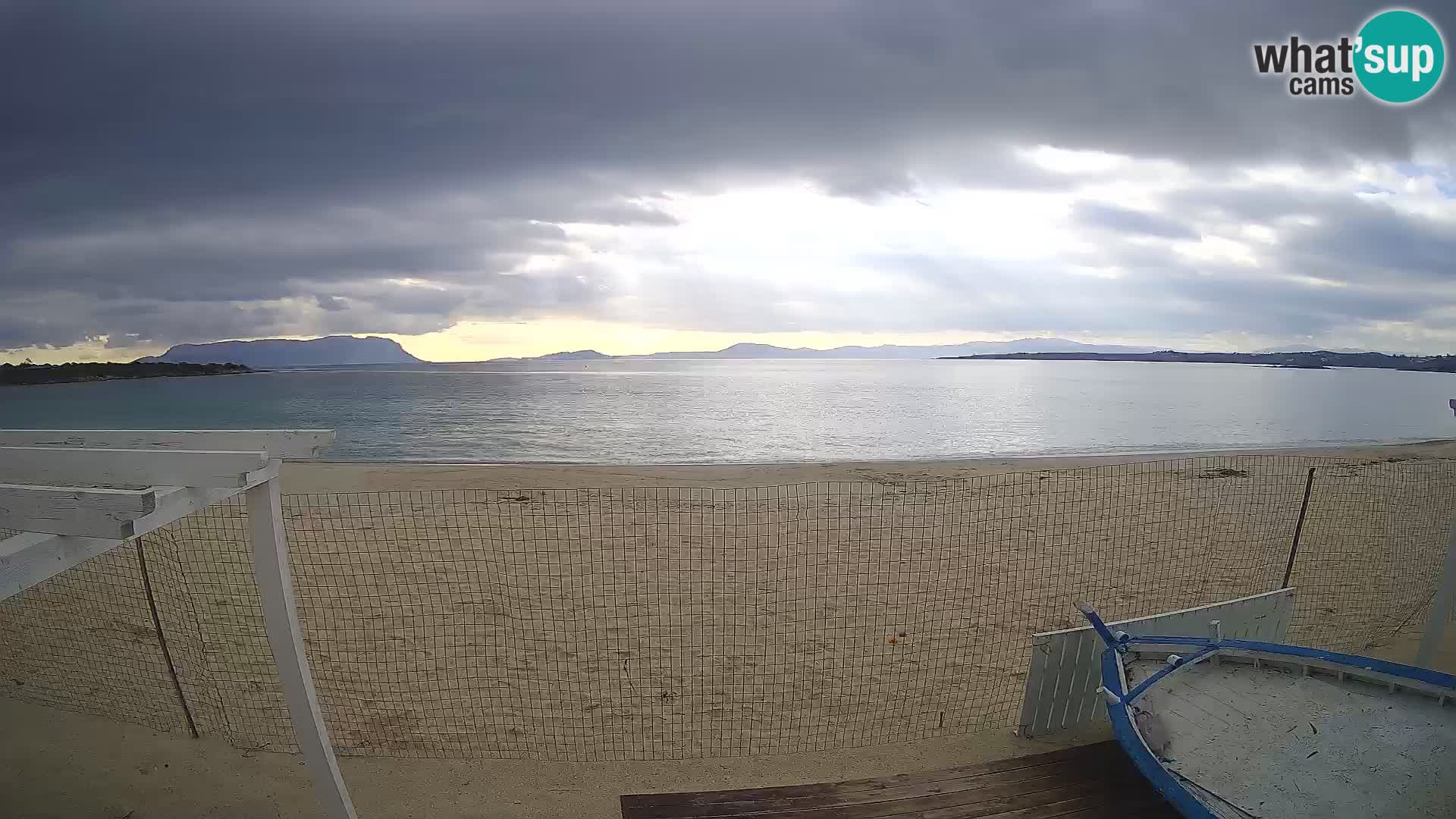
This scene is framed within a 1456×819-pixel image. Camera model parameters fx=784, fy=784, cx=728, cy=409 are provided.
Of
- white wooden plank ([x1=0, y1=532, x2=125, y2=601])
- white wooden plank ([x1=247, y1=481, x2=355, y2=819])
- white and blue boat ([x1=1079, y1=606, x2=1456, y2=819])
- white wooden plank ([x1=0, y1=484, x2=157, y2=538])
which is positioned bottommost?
white and blue boat ([x1=1079, y1=606, x2=1456, y2=819])

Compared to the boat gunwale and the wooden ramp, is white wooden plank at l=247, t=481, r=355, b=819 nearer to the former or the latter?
the wooden ramp

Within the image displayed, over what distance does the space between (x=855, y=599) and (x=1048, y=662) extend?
3.86m

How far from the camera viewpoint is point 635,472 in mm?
20891

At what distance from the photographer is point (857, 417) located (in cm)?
4953

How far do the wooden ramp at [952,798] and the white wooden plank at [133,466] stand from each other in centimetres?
278

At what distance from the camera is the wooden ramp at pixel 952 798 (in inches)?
173

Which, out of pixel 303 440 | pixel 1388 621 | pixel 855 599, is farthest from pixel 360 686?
pixel 1388 621

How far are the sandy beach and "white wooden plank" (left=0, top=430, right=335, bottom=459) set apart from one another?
272cm

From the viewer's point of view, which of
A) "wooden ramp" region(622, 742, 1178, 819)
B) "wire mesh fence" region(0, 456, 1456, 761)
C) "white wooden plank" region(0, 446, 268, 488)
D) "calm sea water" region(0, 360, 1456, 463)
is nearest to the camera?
"white wooden plank" region(0, 446, 268, 488)

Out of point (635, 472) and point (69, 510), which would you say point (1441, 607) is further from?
point (635, 472)

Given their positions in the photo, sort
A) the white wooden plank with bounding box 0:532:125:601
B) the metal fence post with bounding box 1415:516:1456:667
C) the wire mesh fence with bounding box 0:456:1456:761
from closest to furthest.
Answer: the white wooden plank with bounding box 0:532:125:601, the metal fence post with bounding box 1415:516:1456:667, the wire mesh fence with bounding box 0:456:1456:761

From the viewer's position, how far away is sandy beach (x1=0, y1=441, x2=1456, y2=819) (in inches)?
218

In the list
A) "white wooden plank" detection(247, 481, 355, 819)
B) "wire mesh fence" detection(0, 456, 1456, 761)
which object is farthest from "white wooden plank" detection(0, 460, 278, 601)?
"wire mesh fence" detection(0, 456, 1456, 761)

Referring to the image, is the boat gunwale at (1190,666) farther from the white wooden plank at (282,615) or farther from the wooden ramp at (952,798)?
the white wooden plank at (282,615)
